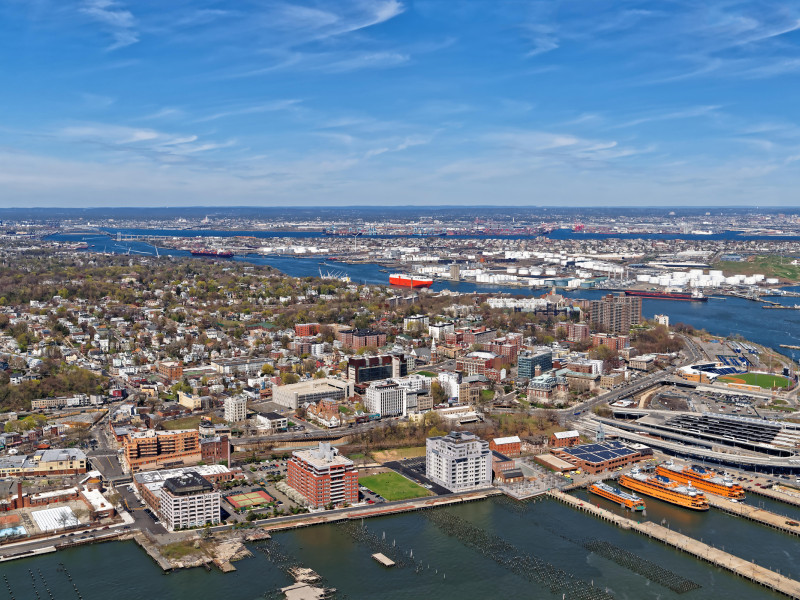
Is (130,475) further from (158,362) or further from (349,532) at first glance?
(158,362)

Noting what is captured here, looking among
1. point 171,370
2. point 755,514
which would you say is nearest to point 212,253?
point 171,370

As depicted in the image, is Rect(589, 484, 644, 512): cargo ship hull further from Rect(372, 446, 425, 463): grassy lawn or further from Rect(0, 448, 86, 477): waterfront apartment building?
Rect(0, 448, 86, 477): waterfront apartment building

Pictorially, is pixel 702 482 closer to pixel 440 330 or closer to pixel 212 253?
pixel 440 330

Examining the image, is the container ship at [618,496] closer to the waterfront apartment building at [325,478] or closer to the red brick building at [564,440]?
the red brick building at [564,440]

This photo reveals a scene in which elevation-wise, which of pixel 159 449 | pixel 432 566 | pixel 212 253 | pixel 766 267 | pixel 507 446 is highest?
pixel 212 253

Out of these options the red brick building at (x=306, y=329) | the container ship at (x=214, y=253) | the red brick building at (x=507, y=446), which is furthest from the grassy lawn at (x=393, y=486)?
the container ship at (x=214, y=253)

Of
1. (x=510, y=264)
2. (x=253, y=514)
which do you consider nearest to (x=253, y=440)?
(x=253, y=514)
